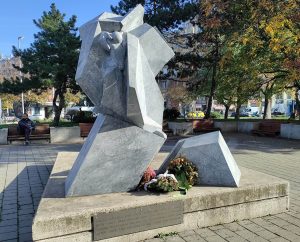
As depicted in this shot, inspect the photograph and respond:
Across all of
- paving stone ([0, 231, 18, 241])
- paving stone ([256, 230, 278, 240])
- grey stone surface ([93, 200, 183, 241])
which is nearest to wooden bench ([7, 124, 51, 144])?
paving stone ([0, 231, 18, 241])

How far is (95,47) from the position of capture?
5344 mm

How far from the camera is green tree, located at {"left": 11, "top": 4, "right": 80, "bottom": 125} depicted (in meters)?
19.7

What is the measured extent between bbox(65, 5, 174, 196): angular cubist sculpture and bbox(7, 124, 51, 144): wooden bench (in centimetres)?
1296

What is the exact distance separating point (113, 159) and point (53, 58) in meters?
16.3

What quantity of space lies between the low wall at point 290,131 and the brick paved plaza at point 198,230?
12.9ft

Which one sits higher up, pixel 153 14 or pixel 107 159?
pixel 153 14

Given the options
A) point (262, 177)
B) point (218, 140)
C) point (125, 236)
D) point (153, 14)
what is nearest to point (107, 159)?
point (125, 236)

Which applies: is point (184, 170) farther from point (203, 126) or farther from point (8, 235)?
point (203, 126)

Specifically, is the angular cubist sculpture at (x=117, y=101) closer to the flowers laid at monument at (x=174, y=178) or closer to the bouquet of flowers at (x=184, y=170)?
the flowers laid at monument at (x=174, y=178)

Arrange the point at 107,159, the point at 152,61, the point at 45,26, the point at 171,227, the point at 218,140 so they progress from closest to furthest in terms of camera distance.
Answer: the point at 171,227 < the point at 107,159 < the point at 152,61 < the point at 218,140 < the point at 45,26

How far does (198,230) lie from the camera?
17.3 feet

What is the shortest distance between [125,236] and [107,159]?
1213mm

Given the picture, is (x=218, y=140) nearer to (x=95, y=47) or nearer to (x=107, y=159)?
(x=107, y=159)

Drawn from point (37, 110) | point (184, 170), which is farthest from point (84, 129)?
point (37, 110)
